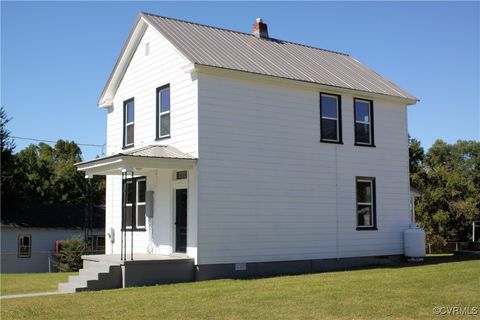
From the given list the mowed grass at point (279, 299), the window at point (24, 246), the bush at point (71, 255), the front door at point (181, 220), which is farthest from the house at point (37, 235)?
the mowed grass at point (279, 299)

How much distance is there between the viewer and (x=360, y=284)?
14422 mm

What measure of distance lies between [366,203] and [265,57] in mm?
6202

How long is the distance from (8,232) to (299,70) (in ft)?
88.7

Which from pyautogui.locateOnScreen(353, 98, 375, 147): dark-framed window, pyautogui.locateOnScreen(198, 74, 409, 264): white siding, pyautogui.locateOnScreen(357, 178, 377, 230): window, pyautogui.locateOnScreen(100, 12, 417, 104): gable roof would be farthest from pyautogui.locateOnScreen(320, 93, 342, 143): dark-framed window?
pyautogui.locateOnScreen(357, 178, 377, 230): window

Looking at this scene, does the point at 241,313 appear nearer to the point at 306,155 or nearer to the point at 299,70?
the point at 306,155

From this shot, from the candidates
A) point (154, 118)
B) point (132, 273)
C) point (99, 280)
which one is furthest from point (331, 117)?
point (99, 280)

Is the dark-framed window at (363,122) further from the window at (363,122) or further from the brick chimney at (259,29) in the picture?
the brick chimney at (259,29)

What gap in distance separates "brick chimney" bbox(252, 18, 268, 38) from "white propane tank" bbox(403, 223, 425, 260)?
917 cm

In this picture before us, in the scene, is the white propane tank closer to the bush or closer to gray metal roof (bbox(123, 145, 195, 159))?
gray metal roof (bbox(123, 145, 195, 159))

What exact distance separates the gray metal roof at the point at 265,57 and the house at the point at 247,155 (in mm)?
80

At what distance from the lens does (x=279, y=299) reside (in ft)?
41.5

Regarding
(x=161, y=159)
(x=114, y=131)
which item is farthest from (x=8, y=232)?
(x=161, y=159)

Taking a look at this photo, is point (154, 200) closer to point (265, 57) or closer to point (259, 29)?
point (265, 57)

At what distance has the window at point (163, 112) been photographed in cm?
1958
